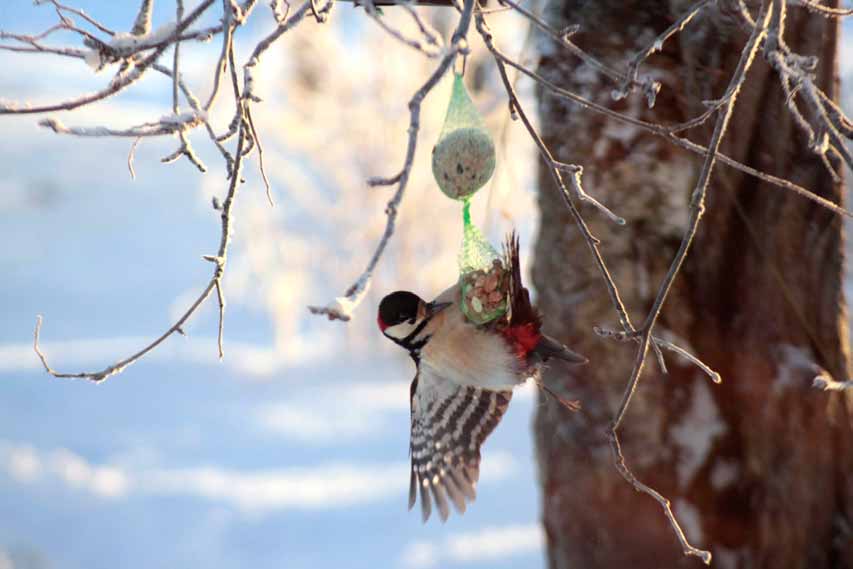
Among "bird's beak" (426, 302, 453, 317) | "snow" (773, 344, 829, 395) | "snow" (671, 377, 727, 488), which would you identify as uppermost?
"bird's beak" (426, 302, 453, 317)

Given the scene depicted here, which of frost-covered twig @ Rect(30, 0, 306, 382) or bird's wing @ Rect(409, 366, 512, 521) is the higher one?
frost-covered twig @ Rect(30, 0, 306, 382)

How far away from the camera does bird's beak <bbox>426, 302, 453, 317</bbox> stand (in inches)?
63.8

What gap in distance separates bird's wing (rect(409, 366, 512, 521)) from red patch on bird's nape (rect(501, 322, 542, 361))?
0.49 ft

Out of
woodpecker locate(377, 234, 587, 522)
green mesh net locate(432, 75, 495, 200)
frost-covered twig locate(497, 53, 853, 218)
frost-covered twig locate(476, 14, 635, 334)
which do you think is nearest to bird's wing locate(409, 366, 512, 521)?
woodpecker locate(377, 234, 587, 522)

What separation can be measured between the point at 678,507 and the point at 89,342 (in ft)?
28.0

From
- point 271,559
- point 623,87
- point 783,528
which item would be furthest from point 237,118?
point 271,559

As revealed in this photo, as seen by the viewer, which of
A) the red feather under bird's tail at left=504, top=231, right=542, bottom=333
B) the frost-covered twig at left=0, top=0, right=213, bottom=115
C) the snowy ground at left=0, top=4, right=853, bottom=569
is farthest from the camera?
the snowy ground at left=0, top=4, right=853, bottom=569

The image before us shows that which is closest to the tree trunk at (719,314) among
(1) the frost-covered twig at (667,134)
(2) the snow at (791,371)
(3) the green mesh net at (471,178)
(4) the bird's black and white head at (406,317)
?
(2) the snow at (791,371)

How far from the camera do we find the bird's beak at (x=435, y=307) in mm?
1621

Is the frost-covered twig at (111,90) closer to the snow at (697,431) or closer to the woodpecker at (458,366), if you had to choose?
the woodpecker at (458,366)

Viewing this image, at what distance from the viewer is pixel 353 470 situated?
7121mm

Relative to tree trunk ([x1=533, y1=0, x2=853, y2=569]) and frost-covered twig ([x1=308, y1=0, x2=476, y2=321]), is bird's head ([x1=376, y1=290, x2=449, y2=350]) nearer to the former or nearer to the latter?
frost-covered twig ([x1=308, y1=0, x2=476, y2=321])

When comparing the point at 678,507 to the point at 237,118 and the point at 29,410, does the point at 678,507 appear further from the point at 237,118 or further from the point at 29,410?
the point at 29,410

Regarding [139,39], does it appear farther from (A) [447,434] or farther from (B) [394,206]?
(A) [447,434]
